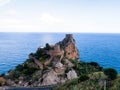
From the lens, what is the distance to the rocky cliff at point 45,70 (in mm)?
91625

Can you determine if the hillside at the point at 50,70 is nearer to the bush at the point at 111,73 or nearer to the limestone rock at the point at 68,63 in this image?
the limestone rock at the point at 68,63

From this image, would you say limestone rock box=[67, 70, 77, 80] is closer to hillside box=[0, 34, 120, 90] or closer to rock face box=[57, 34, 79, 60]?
hillside box=[0, 34, 120, 90]

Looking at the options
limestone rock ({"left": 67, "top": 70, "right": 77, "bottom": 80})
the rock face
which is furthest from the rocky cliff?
the rock face

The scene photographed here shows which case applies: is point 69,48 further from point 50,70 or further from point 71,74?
point 50,70

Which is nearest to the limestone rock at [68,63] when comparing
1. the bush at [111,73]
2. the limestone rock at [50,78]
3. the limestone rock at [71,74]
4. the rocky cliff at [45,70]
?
the rocky cliff at [45,70]

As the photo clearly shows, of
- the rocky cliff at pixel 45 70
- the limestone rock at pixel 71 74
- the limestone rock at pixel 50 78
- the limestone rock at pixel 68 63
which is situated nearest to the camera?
the limestone rock at pixel 50 78

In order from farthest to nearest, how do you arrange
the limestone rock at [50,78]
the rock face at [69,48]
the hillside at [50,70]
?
1. the rock face at [69,48]
2. the hillside at [50,70]
3. the limestone rock at [50,78]

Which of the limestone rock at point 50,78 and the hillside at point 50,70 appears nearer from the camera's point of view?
the limestone rock at point 50,78

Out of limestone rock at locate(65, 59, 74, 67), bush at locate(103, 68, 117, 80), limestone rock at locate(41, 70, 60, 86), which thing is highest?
bush at locate(103, 68, 117, 80)

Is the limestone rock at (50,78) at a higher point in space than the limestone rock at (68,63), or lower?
lower

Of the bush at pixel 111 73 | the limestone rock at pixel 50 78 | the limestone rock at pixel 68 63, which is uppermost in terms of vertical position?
the bush at pixel 111 73

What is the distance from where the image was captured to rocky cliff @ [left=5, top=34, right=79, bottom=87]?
3607 inches

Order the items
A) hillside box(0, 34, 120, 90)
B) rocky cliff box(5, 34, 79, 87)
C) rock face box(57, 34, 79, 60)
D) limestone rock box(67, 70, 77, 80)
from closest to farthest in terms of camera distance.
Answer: hillside box(0, 34, 120, 90)
rocky cliff box(5, 34, 79, 87)
limestone rock box(67, 70, 77, 80)
rock face box(57, 34, 79, 60)

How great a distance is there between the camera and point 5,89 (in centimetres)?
8425
